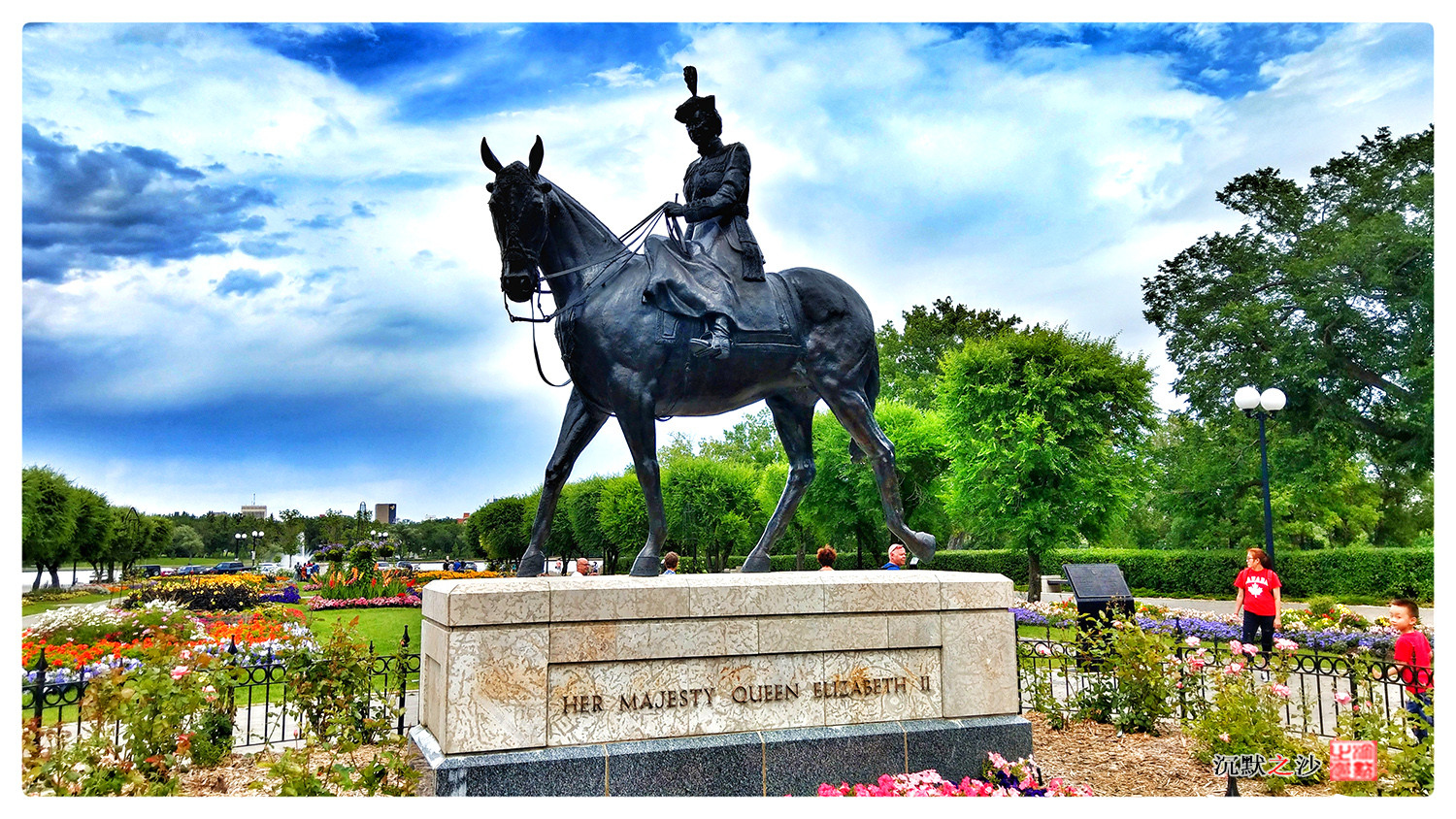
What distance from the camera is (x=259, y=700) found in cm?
1288

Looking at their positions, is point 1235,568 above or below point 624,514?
below

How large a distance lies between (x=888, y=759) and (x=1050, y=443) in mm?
22706

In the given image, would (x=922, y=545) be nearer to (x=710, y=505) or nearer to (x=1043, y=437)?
(x=1043, y=437)

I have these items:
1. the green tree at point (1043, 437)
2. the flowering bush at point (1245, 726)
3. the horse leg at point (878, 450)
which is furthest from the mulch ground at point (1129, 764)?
the green tree at point (1043, 437)

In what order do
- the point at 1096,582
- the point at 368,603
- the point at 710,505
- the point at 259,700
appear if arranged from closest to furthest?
1. the point at 259,700
2. the point at 1096,582
3. the point at 368,603
4. the point at 710,505

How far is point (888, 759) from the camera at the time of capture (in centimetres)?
650

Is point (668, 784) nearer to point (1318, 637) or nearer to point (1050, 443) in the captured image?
point (1318, 637)

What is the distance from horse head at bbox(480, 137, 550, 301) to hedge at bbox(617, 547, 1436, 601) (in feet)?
72.6

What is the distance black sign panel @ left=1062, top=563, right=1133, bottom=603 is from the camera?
13648mm

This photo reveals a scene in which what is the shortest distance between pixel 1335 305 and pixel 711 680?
26799 millimetres

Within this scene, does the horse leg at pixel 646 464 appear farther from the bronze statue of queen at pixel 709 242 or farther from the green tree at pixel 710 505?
the green tree at pixel 710 505

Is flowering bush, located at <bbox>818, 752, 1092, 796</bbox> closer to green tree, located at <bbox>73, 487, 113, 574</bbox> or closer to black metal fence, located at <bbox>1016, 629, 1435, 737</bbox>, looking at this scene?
black metal fence, located at <bbox>1016, 629, 1435, 737</bbox>

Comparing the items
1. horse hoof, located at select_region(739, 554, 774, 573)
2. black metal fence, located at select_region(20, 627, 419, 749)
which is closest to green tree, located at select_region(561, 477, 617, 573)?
black metal fence, located at select_region(20, 627, 419, 749)

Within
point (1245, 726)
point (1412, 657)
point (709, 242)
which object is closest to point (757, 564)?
point (709, 242)
